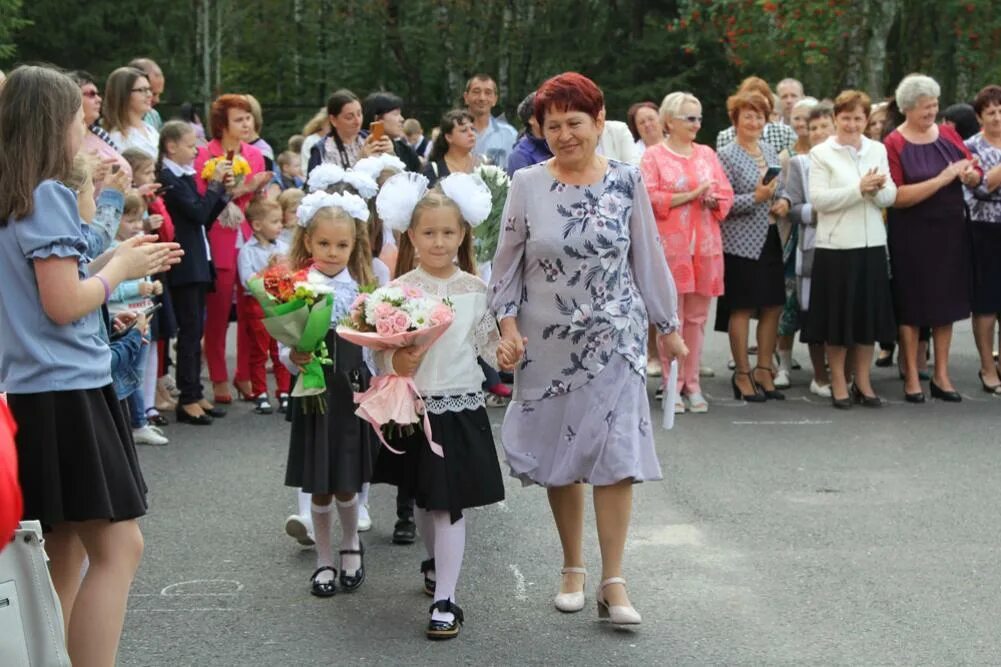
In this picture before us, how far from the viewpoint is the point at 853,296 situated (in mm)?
Result: 11672

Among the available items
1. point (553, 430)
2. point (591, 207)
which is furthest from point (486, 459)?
point (591, 207)

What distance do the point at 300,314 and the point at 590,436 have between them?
1.35 m

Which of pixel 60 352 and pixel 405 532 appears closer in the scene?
pixel 60 352

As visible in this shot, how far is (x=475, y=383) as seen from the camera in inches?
258

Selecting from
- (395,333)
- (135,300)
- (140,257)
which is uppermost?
(140,257)

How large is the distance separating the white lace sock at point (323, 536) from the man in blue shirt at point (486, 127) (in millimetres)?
6328

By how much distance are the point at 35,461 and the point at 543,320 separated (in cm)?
228

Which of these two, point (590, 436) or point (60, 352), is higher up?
point (60, 352)

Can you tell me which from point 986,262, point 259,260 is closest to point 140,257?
point 259,260

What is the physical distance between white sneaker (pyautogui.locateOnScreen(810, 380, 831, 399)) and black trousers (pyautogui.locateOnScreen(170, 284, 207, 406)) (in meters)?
4.71

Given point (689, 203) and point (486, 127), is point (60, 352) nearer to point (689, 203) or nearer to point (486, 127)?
point (689, 203)

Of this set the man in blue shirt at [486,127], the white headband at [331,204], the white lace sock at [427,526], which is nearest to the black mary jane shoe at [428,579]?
the white lace sock at [427,526]

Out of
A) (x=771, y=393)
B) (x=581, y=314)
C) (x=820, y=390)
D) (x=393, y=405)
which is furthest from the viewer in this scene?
(x=820, y=390)

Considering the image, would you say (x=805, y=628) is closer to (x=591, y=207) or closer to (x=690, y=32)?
(x=591, y=207)
